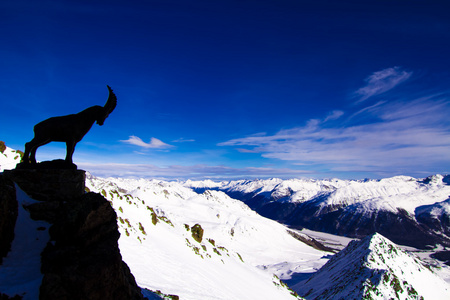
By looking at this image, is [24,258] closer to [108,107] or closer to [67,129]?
[67,129]

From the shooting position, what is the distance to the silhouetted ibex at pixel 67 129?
12.2 meters

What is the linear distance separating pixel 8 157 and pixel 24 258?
88.0ft

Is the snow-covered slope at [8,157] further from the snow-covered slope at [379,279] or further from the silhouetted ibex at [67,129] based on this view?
the snow-covered slope at [379,279]

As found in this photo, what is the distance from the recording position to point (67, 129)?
12375 mm

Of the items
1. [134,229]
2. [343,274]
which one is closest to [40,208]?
[134,229]

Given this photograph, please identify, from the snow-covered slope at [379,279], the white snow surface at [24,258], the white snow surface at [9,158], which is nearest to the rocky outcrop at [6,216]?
the white snow surface at [24,258]

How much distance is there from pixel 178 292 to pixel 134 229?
633 inches

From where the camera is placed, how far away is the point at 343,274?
8831cm

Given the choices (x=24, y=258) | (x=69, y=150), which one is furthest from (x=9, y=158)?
(x=24, y=258)

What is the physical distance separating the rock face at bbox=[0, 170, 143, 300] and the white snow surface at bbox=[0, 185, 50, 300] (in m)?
0.28

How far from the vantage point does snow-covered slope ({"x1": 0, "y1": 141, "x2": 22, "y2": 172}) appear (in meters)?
26.4

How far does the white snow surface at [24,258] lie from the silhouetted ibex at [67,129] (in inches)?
96.7

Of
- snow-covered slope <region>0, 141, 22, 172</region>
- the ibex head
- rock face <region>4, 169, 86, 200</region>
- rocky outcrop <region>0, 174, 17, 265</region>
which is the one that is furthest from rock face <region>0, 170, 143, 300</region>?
snow-covered slope <region>0, 141, 22, 172</region>

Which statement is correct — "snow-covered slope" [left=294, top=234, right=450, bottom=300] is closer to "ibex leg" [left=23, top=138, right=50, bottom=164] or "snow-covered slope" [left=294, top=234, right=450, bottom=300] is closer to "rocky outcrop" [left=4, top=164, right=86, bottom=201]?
"rocky outcrop" [left=4, top=164, right=86, bottom=201]
